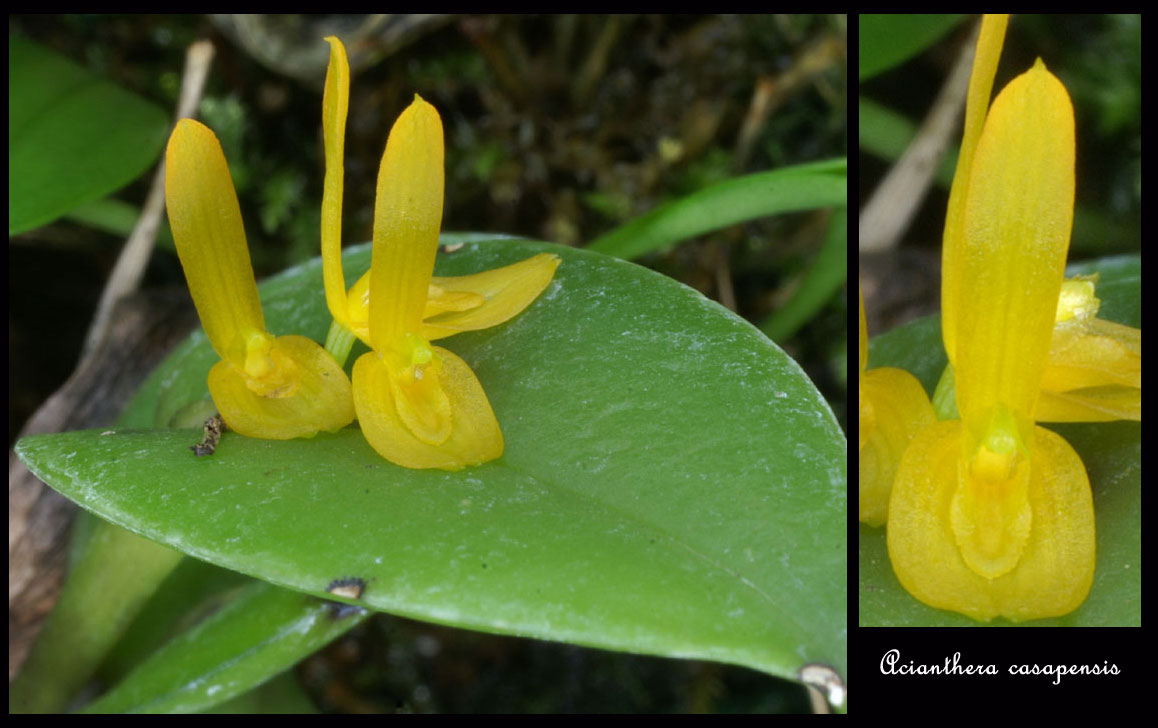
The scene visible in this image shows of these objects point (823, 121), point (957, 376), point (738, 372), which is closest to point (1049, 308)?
point (957, 376)

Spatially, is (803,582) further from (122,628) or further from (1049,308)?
(122,628)

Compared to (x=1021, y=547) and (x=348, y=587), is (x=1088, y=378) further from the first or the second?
(x=348, y=587)

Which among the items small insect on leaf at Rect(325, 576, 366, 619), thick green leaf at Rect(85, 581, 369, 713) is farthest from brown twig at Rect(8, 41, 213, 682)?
small insect on leaf at Rect(325, 576, 366, 619)

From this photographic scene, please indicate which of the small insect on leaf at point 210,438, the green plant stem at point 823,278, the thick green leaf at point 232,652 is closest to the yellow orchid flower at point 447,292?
the small insect on leaf at point 210,438

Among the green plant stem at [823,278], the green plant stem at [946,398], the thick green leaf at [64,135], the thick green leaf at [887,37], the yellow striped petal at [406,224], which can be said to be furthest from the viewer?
the green plant stem at [823,278]

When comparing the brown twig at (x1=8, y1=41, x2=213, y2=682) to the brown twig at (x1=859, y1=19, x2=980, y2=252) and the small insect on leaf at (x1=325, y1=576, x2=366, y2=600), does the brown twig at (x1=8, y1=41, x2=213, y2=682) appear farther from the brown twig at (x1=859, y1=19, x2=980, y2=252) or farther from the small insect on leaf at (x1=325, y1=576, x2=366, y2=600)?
the brown twig at (x1=859, y1=19, x2=980, y2=252)

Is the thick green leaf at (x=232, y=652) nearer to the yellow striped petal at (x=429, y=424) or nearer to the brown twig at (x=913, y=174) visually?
the yellow striped petal at (x=429, y=424)
